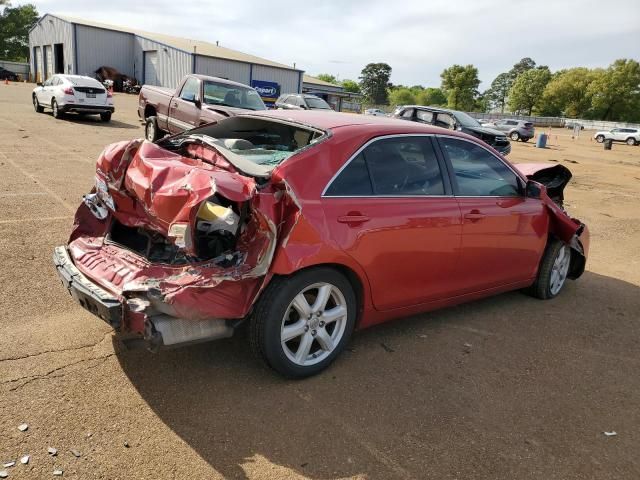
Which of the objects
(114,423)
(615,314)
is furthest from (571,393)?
(114,423)

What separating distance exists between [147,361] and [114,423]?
2.20 ft

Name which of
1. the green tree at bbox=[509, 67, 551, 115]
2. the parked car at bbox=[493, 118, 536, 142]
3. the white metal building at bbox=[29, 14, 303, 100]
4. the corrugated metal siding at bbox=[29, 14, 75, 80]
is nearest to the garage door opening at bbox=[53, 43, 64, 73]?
the white metal building at bbox=[29, 14, 303, 100]

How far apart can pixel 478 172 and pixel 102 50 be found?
44032 mm

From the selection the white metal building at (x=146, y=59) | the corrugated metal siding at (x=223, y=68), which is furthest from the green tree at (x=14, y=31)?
the corrugated metal siding at (x=223, y=68)

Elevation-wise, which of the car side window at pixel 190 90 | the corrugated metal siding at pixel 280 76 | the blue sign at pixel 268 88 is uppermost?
the corrugated metal siding at pixel 280 76

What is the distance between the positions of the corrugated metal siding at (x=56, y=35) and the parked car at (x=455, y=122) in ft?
108

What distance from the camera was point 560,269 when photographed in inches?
210

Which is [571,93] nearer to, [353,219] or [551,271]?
[551,271]

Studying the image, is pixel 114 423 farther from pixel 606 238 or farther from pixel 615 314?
pixel 606 238

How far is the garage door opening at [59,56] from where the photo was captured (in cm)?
4341

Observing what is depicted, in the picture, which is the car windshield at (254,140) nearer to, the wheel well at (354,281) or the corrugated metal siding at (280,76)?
the wheel well at (354,281)

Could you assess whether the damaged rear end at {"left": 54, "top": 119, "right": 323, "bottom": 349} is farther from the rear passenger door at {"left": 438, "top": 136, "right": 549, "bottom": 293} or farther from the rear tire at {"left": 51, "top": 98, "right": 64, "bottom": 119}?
the rear tire at {"left": 51, "top": 98, "right": 64, "bottom": 119}

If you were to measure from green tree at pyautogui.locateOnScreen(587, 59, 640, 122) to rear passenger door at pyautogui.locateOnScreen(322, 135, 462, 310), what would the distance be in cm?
8933

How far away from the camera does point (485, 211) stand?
4270mm
